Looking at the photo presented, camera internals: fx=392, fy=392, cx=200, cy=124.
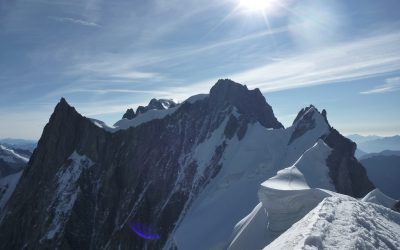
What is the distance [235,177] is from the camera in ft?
288

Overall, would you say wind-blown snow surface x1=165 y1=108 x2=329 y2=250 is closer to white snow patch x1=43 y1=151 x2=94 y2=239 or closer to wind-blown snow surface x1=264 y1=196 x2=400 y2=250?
white snow patch x1=43 y1=151 x2=94 y2=239

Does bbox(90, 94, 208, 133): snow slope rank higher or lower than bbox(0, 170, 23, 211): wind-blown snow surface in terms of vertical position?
higher

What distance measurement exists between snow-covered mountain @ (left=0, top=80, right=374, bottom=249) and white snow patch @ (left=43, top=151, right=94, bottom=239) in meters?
0.31

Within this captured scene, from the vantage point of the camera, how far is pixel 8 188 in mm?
137750

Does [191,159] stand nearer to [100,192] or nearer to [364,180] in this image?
[100,192]

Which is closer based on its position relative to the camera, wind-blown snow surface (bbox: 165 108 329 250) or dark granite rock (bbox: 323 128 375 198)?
dark granite rock (bbox: 323 128 375 198)

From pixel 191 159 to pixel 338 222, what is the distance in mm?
89803

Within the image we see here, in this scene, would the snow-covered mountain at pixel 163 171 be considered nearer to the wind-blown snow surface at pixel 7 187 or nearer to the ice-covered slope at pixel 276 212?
the wind-blown snow surface at pixel 7 187

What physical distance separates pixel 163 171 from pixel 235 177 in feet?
79.7

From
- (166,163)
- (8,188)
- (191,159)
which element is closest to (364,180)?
(191,159)

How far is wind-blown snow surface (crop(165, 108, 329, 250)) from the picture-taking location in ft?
236

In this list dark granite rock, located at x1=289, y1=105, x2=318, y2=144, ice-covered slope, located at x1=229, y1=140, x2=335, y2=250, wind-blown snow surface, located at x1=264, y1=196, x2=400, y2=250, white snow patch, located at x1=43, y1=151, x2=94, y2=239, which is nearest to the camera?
wind-blown snow surface, located at x1=264, y1=196, x2=400, y2=250

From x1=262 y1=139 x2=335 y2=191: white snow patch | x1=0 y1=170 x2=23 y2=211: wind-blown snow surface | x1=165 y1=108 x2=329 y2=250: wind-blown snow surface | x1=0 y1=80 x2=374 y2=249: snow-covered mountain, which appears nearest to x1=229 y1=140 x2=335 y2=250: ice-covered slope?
x1=262 y1=139 x2=335 y2=191: white snow patch

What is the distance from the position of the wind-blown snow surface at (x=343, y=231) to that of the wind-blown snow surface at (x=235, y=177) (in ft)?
168
